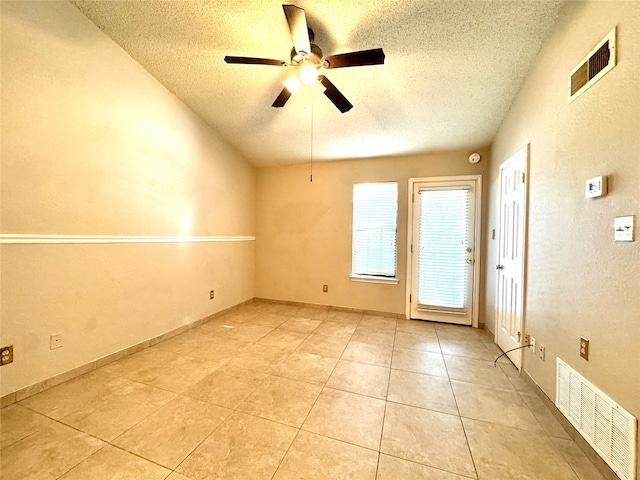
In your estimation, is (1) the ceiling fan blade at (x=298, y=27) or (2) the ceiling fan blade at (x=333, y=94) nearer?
(1) the ceiling fan blade at (x=298, y=27)

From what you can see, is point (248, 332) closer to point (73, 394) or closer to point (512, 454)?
point (73, 394)

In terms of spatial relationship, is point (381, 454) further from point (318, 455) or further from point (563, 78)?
point (563, 78)

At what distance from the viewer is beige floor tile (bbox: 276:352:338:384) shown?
2.09 metres

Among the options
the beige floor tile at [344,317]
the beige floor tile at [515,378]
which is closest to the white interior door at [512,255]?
the beige floor tile at [515,378]

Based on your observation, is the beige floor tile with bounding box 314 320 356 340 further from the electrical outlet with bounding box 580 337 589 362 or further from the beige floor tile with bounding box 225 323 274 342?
the electrical outlet with bounding box 580 337 589 362

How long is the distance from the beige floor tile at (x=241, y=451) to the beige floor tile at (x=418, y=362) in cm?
125

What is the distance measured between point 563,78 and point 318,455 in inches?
113

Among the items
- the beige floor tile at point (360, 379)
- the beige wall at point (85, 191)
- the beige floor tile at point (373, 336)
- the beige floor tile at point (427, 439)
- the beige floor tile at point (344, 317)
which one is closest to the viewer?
the beige floor tile at point (427, 439)

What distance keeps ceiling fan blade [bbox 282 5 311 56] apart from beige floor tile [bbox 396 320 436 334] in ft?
10.3

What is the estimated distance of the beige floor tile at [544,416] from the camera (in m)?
1.52

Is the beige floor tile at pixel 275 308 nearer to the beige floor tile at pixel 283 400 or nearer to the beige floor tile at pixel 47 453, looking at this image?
the beige floor tile at pixel 283 400

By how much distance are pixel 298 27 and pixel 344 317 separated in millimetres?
3325

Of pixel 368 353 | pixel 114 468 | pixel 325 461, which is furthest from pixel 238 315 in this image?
pixel 325 461

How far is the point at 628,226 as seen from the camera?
3.78ft
